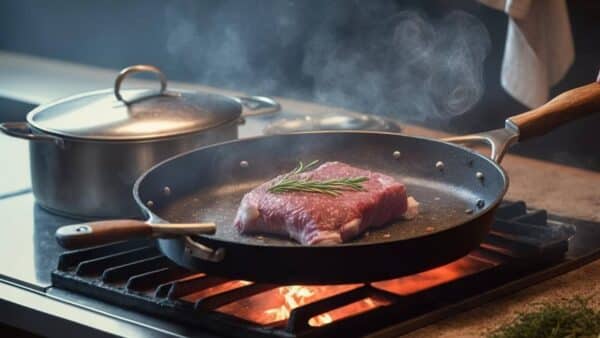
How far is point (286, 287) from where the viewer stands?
1.50m

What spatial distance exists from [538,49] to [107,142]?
1014 millimetres

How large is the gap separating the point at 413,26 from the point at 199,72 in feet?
2.75

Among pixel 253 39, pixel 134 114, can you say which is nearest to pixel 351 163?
pixel 134 114

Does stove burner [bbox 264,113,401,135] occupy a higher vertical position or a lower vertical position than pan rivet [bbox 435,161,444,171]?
lower

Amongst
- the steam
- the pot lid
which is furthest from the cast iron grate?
the steam

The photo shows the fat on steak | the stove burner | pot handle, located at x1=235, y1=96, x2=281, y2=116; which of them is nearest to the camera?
the fat on steak

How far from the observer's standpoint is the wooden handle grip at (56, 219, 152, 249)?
1274 millimetres

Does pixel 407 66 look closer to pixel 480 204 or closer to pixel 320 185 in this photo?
pixel 480 204

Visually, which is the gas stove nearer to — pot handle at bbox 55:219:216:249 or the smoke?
pot handle at bbox 55:219:216:249

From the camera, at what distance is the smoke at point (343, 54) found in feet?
8.32

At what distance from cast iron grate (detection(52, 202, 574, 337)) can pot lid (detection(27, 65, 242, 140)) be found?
0.25 meters

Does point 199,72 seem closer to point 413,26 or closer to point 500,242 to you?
point 413,26

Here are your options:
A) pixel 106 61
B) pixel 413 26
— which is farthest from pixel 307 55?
pixel 106 61

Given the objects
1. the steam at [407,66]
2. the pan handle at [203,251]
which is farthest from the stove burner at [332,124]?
the pan handle at [203,251]
